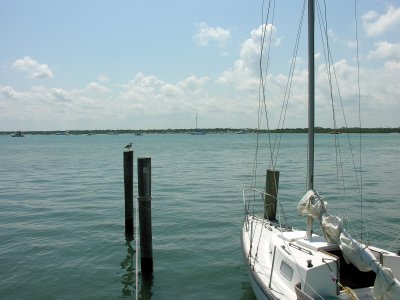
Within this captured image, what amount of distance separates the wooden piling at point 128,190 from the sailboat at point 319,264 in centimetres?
714

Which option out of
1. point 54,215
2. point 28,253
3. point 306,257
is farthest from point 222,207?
point 306,257

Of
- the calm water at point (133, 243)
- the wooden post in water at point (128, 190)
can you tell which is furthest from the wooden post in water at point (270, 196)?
the wooden post in water at point (128, 190)

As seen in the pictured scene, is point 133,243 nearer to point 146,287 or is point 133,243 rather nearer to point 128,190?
point 128,190

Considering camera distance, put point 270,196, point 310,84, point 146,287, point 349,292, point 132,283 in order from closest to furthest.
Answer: point 349,292
point 310,84
point 146,287
point 132,283
point 270,196

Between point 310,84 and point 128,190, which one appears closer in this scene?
point 310,84

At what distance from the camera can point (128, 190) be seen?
57.1ft

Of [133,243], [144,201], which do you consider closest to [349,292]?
[144,201]

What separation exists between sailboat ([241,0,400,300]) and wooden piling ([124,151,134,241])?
7.14m

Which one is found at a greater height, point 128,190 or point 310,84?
point 310,84

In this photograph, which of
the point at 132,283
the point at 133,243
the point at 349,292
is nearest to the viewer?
the point at 349,292

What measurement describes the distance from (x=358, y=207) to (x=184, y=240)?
11651 mm

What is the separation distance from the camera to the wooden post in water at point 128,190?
17.2 meters

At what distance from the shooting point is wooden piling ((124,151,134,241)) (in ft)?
56.4

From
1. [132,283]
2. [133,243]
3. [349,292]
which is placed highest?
[349,292]
